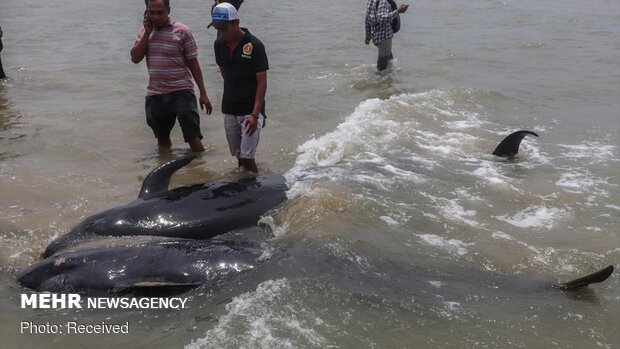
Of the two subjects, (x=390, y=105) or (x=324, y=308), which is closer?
(x=324, y=308)

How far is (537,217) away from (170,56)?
14.3 feet

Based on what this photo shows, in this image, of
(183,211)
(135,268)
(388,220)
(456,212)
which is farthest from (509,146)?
(135,268)

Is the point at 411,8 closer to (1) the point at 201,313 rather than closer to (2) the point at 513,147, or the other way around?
(2) the point at 513,147

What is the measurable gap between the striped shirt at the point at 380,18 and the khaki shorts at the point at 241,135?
6.24m

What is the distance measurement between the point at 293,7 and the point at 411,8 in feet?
16.5

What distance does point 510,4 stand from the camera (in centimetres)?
2516

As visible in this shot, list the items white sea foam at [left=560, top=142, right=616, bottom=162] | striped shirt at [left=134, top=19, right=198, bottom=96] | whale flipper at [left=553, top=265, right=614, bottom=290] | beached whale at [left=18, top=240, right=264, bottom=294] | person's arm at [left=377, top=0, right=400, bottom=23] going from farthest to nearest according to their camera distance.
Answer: person's arm at [left=377, top=0, right=400, bottom=23] → white sea foam at [left=560, top=142, right=616, bottom=162] → striped shirt at [left=134, top=19, right=198, bottom=96] → whale flipper at [left=553, top=265, right=614, bottom=290] → beached whale at [left=18, top=240, right=264, bottom=294]

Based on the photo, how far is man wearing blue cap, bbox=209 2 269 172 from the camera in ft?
18.8

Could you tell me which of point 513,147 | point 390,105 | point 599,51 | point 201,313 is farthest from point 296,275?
point 599,51

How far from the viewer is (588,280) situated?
448 centimetres

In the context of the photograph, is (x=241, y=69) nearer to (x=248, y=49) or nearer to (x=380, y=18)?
(x=248, y=49)

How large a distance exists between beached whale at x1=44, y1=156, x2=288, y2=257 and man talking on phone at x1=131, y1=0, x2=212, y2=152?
52.9 inches

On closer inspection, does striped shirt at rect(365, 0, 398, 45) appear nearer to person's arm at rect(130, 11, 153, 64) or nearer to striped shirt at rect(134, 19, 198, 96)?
striped shirt at rect(134, 19, 198, 96)

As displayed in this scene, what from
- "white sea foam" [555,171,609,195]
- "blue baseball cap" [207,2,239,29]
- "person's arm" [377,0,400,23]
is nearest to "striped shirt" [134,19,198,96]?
"blue baseball cap" [207,2,239,29]
